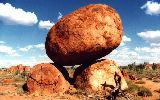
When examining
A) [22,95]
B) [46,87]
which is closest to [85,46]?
[46,87]

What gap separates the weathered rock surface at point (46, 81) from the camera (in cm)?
1702

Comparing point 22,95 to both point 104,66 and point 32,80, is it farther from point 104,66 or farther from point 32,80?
point 104,66

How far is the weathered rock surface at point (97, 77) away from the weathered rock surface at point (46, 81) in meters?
1.12

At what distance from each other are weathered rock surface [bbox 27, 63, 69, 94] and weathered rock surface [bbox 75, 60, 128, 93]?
1118mm

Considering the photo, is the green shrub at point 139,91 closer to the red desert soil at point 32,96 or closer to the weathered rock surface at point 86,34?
the weathered rock surface at point 86,34

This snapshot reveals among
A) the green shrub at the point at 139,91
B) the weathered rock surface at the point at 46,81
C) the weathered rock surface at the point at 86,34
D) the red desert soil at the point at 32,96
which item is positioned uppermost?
the weathered rock surface at the point at 86,34

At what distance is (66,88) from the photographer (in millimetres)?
17516

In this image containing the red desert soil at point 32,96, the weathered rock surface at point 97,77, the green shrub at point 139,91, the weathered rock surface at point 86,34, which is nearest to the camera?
the red desert soil at point 32,96

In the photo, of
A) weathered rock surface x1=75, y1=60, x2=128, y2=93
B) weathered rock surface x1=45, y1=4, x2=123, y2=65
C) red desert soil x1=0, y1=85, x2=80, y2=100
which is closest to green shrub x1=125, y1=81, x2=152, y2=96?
weathered rock surface x1=75, y1=60, x2=128, y2=93

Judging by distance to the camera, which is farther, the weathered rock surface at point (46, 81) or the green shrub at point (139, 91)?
the weathered rock surface at point (46, 81)

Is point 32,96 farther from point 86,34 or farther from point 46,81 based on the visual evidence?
point 86,34

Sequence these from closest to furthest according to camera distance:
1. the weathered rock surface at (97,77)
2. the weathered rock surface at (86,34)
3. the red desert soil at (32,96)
Result: 1. the red desert soil at (32,96)
2. the weathered rock surface at (86,34)
3. the weathered rock surface at (97,77)

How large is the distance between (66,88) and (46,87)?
4.11ft

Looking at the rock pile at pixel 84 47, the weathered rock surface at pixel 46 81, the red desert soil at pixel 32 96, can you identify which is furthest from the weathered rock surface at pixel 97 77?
the red desert soil at pixel 32 96
